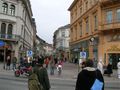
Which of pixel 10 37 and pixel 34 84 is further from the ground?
pixel 10 37

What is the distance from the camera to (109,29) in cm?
4194

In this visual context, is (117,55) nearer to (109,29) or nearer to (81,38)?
(109,29)

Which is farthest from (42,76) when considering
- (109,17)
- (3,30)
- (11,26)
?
(11,26)

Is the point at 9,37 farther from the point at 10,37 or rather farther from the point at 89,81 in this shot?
the point at 89,81

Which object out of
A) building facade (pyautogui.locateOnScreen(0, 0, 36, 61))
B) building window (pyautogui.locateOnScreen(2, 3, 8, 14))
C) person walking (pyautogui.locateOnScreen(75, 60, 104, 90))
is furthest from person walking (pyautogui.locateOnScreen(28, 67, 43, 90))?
building window (pyautogui.locateOnScreen(2, 3, 8, 14))

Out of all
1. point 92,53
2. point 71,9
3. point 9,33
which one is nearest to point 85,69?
point 92,53

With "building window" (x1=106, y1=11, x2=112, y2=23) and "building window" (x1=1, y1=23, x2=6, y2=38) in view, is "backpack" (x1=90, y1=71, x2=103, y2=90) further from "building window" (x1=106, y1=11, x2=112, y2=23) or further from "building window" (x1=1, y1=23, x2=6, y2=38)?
"building window" (x1=1, y1=23, x2=6, y2=38)

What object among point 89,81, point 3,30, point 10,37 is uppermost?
point 3,30

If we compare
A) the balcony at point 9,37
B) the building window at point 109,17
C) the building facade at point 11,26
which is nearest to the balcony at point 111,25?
the building window at point 109,17

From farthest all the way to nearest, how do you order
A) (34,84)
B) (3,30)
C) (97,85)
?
(3,30) < (34,84) < (97,85)

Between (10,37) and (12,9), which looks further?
(12,9)

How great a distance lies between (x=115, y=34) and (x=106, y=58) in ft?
11.8

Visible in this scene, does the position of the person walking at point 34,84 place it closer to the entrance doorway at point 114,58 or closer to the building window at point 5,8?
the entrance doorway at point 114,58

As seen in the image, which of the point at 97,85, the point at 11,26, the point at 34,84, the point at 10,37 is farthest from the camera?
the point at 11,26
